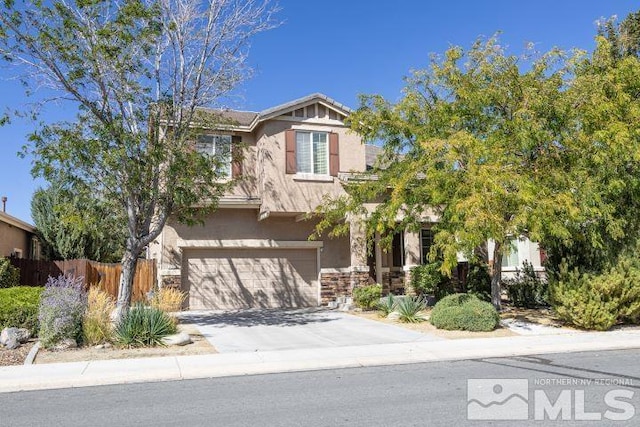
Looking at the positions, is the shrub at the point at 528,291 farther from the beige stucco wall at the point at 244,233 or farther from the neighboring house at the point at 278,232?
the beige stucco wall at the point at 244,233

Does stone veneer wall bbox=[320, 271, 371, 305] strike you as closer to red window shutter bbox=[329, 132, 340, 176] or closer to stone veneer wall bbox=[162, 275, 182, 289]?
red window shutter bbox=[329, 132, 340, 176]

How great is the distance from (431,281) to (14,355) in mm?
13273

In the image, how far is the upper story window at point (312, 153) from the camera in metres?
19.7

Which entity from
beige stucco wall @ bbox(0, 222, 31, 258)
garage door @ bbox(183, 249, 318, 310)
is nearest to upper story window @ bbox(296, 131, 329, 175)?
garage door @ bbox(183, 249, 318, 310)

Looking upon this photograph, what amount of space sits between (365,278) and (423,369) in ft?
32.8

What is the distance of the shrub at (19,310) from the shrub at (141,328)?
2.28 meters

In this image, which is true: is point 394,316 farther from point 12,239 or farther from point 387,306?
point 12,239

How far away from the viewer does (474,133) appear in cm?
1497

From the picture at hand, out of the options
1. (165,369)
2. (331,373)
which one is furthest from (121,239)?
(331,373)

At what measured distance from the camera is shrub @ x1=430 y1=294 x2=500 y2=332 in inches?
535

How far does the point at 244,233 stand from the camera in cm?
2002

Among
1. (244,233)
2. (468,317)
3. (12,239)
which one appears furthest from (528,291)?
(12,239)

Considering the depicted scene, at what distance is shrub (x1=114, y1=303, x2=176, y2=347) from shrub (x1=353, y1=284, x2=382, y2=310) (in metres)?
8.00

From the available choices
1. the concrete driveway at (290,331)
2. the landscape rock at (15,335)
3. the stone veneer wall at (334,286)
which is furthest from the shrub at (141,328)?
the stone veneer wall at (334,286)
